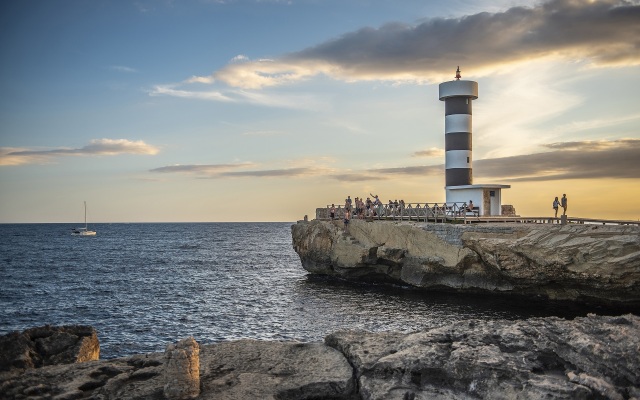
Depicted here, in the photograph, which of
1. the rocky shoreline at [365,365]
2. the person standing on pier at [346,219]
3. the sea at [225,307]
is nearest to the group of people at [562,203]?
the sea at [225,307]

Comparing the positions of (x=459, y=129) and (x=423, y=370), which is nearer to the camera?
(x=423, y=370)

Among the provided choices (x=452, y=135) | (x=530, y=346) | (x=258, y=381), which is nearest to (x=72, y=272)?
(x=452, y=135)

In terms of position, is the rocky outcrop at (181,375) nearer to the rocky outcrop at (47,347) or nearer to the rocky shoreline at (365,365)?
the rocky shoreline at (365,365)

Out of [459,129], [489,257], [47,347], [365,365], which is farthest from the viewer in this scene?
[459,129]

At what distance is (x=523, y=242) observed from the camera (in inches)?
1101

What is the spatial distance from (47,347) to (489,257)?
2386 centimetres

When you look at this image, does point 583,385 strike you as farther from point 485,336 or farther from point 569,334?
point 485,336

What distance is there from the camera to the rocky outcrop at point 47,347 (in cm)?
1201

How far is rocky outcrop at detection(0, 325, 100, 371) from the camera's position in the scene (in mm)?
12008

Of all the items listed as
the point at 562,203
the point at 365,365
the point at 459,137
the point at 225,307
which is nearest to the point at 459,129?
the point at 459,137

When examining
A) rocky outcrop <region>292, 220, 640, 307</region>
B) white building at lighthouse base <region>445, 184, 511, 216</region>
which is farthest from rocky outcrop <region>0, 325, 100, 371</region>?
white building at lighthouse base <region>445, 184, 511, 216</region>

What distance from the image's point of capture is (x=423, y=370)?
959 cm

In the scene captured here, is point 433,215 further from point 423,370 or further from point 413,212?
point 423,370

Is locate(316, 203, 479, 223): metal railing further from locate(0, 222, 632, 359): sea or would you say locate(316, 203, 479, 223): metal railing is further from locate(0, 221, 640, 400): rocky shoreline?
locate(0, 221, 640, 400): rocky shoreline
